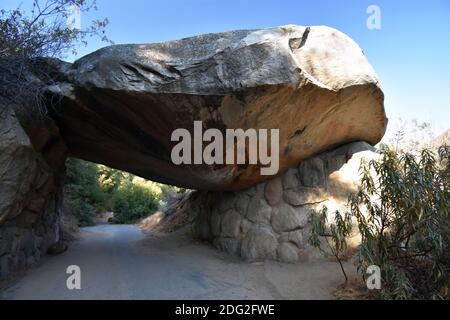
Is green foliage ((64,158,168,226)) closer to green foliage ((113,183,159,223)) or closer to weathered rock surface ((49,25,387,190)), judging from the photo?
green foliage ((113,183,159,223))

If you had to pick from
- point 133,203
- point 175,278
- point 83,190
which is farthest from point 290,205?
point 133,203

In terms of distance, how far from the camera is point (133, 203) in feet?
67.7

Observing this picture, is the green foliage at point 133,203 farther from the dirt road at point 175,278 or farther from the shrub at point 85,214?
the dirt road at point 175,278

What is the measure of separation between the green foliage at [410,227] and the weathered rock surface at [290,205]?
1.99 meters

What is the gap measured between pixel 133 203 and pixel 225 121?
15902 mm

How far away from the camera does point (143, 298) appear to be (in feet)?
15.7

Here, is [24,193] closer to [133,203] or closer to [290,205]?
[290,205]

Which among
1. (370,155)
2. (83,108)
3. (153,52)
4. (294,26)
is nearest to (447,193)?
(370,155)

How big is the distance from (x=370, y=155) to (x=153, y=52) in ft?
15.7

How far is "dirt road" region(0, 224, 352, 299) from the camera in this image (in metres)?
5.01

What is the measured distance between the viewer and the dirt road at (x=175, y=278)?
16.4 ft

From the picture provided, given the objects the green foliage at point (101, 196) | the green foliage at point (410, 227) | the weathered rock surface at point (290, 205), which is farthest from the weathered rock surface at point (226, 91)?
the green foliage at point (101, 196)

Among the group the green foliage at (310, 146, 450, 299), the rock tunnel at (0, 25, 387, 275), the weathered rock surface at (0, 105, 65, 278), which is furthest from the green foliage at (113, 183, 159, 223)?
the green foliage at (310, 146, 450, 299)
